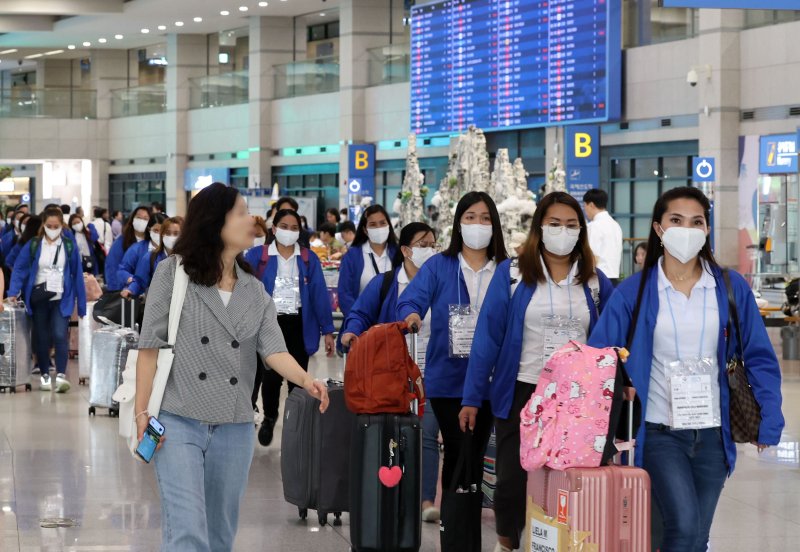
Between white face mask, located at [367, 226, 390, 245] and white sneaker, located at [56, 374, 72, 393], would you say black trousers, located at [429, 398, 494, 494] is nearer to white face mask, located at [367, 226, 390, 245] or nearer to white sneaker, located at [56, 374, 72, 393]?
white face mask, located at [367, 226, 390, 245]

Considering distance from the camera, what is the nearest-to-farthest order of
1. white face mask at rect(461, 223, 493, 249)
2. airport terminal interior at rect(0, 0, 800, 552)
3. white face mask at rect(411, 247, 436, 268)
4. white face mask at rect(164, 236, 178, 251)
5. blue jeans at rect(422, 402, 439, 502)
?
white face mask at rect(461, 223, 493, 249), blue jeans at rect(422, 402, 439, 502), white face mask at rect(411, 247, 436, 268), airport terminal interior at rect(0, 0, 800, 552), white face mask at rect(164, 236, 178, 251)

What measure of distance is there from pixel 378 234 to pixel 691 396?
17.0 ft

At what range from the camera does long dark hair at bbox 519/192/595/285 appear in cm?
545

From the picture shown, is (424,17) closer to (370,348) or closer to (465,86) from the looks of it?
(465,86)

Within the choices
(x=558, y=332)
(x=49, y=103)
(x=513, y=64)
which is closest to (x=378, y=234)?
(x=558, y=332)

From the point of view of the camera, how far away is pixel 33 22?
131 ft

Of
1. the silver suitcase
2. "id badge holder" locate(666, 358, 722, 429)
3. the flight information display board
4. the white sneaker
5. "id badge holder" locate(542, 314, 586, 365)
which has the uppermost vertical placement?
the flight information display board

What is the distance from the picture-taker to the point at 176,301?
449cm

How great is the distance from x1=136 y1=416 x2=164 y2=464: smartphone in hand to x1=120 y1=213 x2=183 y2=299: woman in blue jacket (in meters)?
6.47

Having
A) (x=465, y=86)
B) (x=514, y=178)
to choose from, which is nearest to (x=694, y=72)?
(x=514, y=178)

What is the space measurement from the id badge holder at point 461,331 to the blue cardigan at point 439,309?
32 mm

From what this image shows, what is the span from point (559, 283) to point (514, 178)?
16.4 meters

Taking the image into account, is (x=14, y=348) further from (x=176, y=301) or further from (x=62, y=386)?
(x=176, y=301)

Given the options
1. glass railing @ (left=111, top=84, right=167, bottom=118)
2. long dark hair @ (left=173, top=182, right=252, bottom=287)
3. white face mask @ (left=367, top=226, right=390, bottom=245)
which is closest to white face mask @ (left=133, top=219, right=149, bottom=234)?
white face mask @ (left=367, top=226, right=390, bottom=245)
